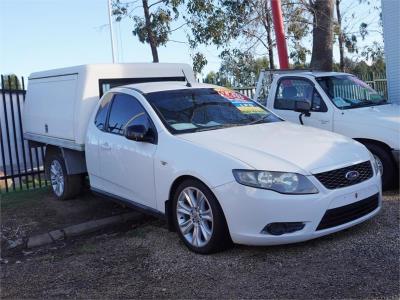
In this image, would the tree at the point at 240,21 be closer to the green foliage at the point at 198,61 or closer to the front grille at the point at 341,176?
the green foliage at the point at 198,61

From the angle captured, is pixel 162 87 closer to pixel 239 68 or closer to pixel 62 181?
pixel 62 181

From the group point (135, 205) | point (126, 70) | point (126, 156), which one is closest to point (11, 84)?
point (126, 70)

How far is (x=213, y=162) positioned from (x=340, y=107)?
135 inches

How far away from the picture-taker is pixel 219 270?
4.37m

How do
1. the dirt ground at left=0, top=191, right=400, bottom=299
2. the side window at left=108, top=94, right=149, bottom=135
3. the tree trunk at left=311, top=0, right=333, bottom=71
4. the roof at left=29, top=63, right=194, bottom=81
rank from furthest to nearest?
the tree trunk at left=311, top=0, right=333, bottom=71 → the roof at left=29, top=63, right=194, bottom=81 → the side window at left=108, top=94, right=149, bottom=135 → the dirt ground at left=0, top=191, right=400, bottom=299

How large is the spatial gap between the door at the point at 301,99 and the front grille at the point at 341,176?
247cm

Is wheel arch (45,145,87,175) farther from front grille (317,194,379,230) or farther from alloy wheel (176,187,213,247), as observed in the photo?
front grille (317,194,379,230)

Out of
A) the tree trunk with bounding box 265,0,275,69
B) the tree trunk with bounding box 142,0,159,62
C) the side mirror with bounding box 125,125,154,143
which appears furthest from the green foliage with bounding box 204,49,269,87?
the side mirror with bounding box 125,125,154,143

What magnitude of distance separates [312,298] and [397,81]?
9477 mm

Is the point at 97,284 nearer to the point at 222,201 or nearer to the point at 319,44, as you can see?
the point at 222,201

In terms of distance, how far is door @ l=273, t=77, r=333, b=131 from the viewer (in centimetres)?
744

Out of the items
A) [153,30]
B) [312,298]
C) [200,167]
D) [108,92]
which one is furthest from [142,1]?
[312,298]

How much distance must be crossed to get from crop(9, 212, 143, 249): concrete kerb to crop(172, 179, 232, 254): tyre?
1624 millimetres

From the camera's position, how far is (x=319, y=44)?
12.2 m
